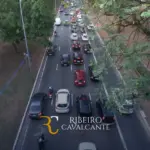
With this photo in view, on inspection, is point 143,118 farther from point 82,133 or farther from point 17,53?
point 17,53

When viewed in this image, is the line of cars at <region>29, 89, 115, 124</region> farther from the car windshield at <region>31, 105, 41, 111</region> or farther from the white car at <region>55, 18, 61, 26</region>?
the white car at <region>55, 18, 61, 26</region>

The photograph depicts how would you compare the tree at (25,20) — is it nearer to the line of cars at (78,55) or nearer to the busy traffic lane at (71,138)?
the line of cars at (78,55)

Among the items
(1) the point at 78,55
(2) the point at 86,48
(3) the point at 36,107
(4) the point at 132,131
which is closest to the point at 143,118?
(4) the point at 132,131

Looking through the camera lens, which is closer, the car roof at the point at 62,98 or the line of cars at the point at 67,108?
the line of cars at the point at 67,108

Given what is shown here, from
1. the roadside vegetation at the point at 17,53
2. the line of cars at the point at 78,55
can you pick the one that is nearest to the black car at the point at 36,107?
the roadside vegetation at the point at 17,53

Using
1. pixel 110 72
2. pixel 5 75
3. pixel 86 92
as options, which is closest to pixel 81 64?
pixel 110 72

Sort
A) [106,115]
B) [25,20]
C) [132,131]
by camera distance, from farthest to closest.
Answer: [25,20], [106,115], [132,131]

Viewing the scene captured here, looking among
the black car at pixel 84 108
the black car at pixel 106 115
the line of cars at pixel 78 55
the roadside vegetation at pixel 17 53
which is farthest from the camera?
the line of cars at pixel 78 55
